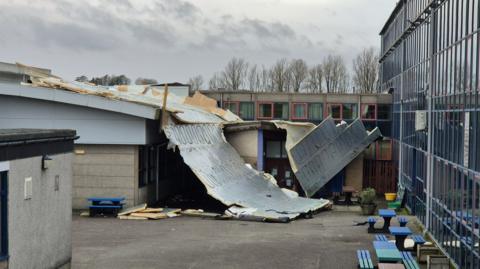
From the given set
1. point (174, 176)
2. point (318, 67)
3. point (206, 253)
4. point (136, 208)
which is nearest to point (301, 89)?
point (318, 67)

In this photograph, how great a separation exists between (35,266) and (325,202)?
16.1 metres

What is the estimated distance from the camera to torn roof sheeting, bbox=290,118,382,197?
28.5 meters

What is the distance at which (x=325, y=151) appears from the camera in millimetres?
30766

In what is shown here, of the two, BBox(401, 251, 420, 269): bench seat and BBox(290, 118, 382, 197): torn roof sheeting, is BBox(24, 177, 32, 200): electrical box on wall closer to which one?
BBox(401, 251, 420, 269): bench seat

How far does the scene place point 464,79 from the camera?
45.1 feet

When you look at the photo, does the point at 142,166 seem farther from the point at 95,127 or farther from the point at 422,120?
the point at 422,120

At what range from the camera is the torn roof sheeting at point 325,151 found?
2847 cm

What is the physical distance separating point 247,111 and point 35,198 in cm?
2896

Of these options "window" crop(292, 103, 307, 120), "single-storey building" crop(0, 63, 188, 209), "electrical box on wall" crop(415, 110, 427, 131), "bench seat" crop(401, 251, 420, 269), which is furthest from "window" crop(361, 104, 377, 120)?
"bench seat" crop(401, 251, 420, 269)

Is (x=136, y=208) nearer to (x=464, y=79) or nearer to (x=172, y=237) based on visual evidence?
(x=172, y=237)

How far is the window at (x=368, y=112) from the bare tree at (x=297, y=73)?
41815 mm

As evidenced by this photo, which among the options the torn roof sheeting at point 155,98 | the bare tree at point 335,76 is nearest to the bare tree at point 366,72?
the bare tree at point 335,76

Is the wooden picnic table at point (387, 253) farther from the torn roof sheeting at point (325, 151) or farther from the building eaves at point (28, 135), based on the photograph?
the torn roof sheeting at point (325, 151)

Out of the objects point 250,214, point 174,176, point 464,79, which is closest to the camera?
point 464,79
